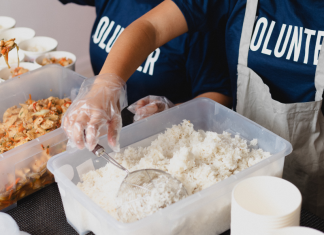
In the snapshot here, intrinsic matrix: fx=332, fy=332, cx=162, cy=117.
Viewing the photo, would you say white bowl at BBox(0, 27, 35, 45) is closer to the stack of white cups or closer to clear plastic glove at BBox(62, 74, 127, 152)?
clear plastic glove at BBox(62, 74, 127, 152)

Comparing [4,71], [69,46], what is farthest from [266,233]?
[69,46]

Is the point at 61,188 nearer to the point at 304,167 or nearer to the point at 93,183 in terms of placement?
the point at 93,183

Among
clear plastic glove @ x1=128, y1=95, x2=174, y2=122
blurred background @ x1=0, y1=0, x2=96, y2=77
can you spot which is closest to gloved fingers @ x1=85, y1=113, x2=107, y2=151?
clear plastic glove @ x1=128, y1=95, x2=174, y2=122

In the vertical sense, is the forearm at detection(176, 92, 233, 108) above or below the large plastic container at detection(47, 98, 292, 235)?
below

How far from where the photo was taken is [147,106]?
4.04 feet

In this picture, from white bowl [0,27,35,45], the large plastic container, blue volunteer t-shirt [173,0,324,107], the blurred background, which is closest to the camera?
the large plastic container

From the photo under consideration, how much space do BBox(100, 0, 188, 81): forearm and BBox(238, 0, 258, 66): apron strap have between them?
21 centimetres

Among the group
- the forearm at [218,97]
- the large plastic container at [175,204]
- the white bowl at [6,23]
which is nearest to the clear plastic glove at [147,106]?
the large plastic container at [175,204]

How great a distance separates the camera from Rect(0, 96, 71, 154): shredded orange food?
1.14 meters

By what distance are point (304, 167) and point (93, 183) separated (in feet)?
2.45

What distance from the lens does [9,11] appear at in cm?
299

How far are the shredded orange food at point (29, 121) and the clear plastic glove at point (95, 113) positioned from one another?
0.28 meters

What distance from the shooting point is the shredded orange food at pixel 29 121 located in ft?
3.73

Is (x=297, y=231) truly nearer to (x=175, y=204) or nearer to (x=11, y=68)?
(x=175, y=204)
